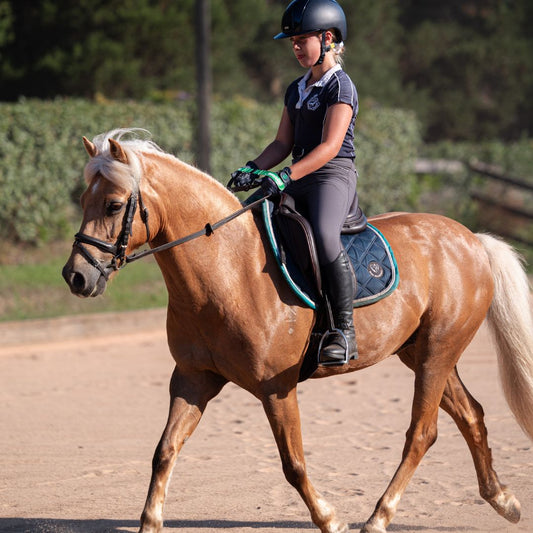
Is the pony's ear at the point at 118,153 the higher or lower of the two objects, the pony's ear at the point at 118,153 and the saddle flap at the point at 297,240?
the higher

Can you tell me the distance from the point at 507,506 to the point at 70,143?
11.6m

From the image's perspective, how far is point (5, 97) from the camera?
2195cm

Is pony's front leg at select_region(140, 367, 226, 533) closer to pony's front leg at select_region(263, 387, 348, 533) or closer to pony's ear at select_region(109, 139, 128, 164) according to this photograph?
pony's front leg at select_region(263, 387, 348, 533)

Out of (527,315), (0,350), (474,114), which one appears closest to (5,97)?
(0,350)

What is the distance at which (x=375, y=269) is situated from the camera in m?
4.79

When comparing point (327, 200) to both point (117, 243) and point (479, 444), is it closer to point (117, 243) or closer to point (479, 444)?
point (117, 243)

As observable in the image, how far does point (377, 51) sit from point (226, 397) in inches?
1230

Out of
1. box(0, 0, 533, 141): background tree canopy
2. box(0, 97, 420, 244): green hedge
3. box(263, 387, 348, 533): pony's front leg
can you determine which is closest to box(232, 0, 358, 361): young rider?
box(263, 387, 348, 533): pony's front leg

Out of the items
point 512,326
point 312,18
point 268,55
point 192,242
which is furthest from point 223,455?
point 268,55

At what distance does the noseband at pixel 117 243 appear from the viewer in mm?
3979

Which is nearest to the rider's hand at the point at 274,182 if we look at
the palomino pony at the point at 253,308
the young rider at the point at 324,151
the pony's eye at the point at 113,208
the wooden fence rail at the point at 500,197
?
the young rider at the point at 324,151

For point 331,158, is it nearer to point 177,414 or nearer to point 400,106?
point 177,414

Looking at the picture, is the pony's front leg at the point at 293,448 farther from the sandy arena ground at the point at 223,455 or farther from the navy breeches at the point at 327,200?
the navy breeches at the point at 327,200

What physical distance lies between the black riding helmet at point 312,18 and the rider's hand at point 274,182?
2.42 feet
